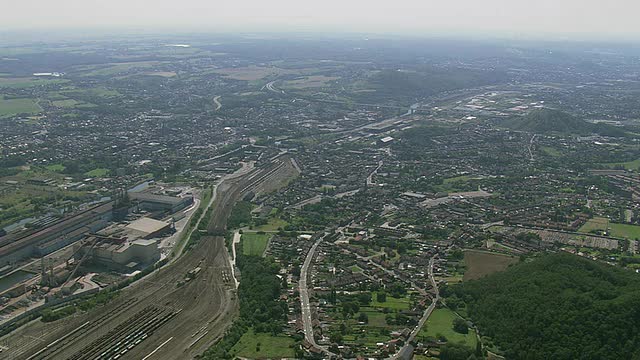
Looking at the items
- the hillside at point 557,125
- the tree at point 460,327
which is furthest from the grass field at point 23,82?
the tree at point 460,327

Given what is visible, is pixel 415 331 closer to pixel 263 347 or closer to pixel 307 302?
pixel 307 302

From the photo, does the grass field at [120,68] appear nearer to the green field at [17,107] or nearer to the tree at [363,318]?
the green field at [17,107]

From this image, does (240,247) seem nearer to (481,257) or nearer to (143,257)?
(143,257)

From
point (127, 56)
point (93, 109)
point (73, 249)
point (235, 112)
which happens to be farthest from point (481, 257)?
point (127, 56)

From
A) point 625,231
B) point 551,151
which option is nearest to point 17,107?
point 551,151

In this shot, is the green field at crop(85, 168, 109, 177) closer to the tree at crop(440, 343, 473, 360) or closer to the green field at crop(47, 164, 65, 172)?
the green field at crop(47, 164, 65, 172)
